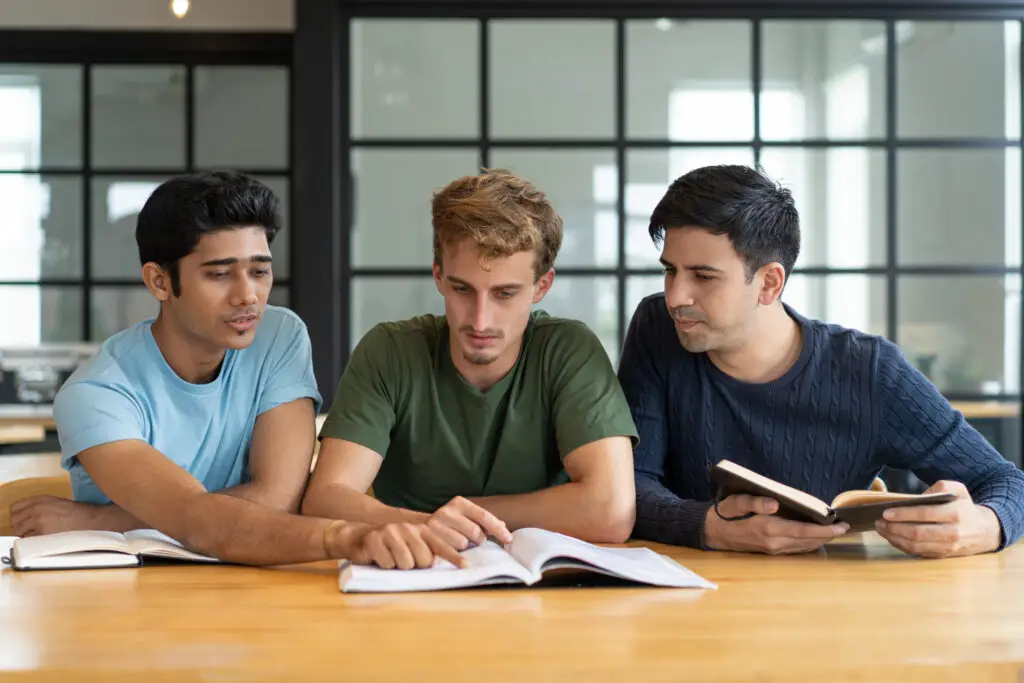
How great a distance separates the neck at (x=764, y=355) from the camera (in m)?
1.96

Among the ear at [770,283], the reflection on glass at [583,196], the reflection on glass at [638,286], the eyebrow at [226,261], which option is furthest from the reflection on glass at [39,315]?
the ear at [770,283]

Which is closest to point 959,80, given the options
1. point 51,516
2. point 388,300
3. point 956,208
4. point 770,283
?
point 956,208

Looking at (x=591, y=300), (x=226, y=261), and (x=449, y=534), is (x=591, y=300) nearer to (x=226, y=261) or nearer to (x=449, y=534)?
(x=226, y=261)

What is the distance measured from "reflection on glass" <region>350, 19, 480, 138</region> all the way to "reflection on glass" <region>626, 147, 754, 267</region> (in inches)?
26.9

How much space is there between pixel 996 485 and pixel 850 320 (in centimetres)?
278

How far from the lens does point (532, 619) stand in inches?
45.3

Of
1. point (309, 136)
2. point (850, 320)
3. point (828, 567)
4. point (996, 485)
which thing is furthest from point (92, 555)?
point (850, 320)

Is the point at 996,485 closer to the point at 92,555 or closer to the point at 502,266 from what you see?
the point at 502,266

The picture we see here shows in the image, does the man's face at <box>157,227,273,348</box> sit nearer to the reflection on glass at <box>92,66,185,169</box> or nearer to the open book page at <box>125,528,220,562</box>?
the open book page at <box>125,528,220,562</box>

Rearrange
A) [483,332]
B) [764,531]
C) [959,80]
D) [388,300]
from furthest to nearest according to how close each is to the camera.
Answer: [959,80]
[388,300]
[483,332]
[764,531]

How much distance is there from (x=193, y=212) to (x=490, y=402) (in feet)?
2.03

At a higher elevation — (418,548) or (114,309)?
(114,309)

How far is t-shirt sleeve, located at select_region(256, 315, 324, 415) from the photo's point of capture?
6.31 ft

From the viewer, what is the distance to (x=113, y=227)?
4.57m
